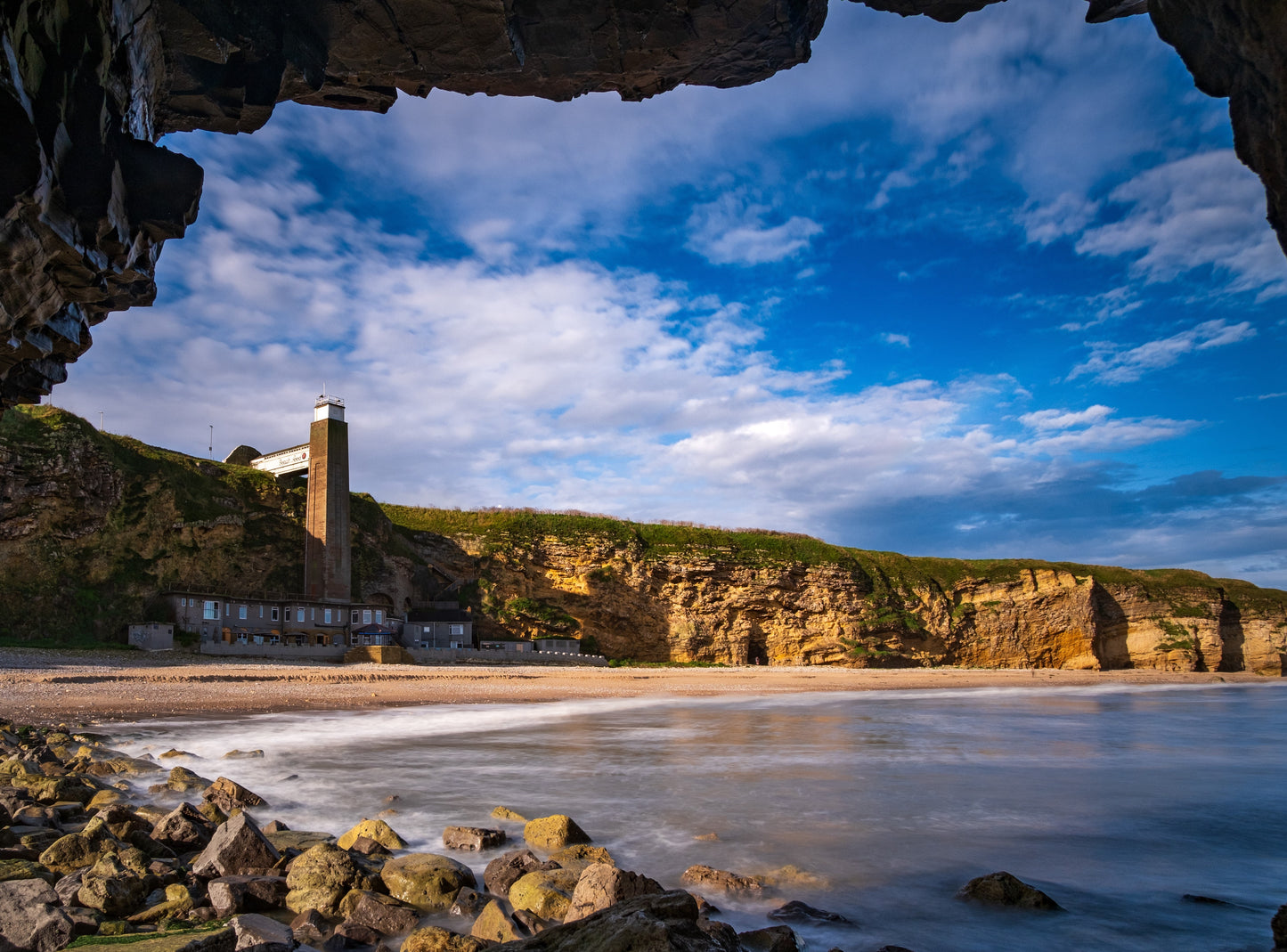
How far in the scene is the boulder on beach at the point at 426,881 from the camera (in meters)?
4.93

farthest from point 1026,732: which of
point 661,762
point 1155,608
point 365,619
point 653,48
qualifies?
point 1155,608

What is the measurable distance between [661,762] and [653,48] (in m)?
10.2

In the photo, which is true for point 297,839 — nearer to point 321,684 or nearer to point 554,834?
point 554,834

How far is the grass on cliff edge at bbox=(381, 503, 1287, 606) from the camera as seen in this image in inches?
2165

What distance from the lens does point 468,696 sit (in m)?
23.9

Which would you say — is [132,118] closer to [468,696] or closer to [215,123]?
[215,123]

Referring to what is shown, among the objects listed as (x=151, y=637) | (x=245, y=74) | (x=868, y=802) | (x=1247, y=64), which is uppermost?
(x=245, y=74)

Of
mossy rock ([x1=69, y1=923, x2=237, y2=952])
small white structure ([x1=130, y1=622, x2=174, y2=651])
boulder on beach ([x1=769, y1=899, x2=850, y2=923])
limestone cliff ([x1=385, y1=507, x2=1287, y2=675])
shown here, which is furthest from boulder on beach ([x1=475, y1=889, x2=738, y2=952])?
limestone cliff ([x1=385, y1=507, x2=1287, y2=675])

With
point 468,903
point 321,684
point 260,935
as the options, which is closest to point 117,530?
point 321,684

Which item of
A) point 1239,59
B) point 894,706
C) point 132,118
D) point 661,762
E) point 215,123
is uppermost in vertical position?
point 215,123

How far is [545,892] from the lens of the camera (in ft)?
15.5

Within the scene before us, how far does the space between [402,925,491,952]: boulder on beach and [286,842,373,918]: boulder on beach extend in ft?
2.87

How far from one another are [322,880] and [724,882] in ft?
9.79

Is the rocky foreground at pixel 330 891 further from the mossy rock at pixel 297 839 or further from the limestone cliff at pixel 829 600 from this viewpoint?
the limestone cliff at pixel 829 600
